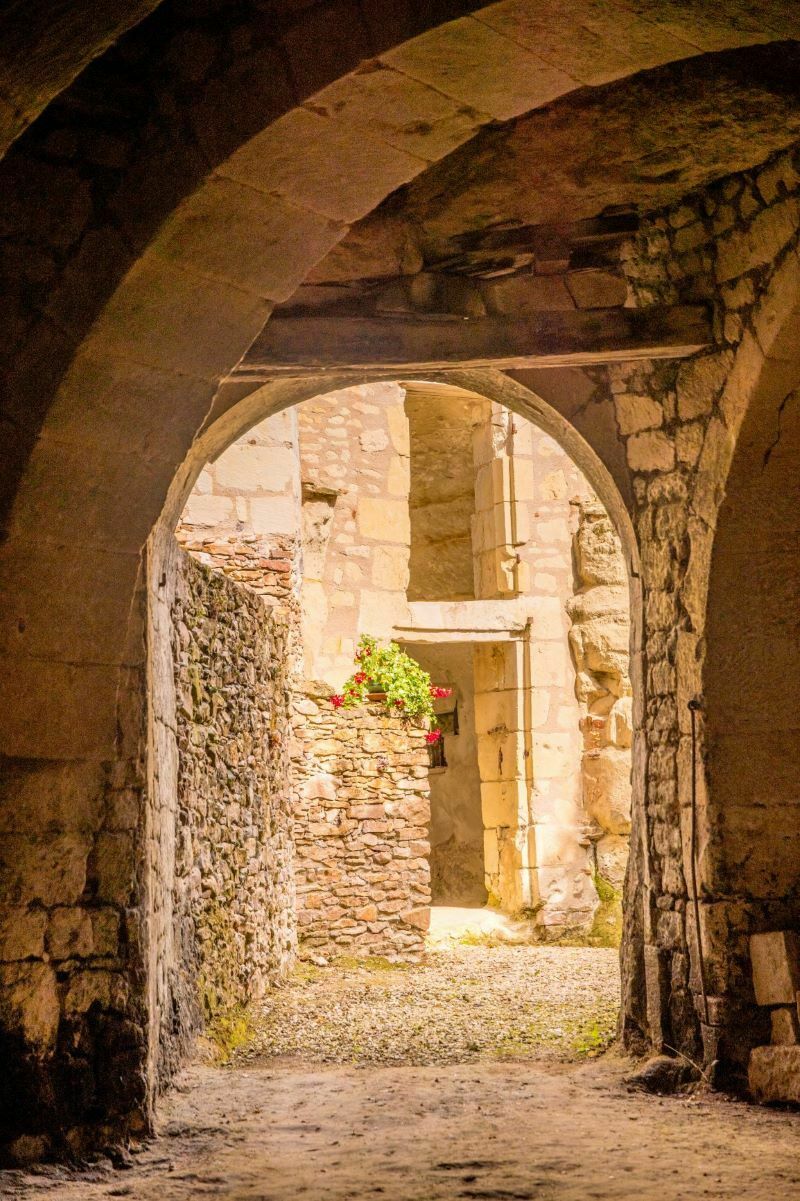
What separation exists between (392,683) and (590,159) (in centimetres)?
572

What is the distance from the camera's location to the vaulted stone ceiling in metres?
3.84

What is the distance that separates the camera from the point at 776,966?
15.2ft

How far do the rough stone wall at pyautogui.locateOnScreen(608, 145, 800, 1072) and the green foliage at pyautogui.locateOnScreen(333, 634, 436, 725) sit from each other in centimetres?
422

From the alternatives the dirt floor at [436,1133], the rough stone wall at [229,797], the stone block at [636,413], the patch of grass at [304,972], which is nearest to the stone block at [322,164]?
the stone block at [636,413]

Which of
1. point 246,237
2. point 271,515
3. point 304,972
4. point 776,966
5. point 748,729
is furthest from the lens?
point 271,515

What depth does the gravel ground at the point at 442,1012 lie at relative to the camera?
5.87 meters

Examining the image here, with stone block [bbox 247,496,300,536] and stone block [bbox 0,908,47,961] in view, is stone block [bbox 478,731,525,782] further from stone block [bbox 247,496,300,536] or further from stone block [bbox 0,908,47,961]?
stone block [bbox 0,908,47,961]

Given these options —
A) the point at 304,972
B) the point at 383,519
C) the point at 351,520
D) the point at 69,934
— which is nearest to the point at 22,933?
the point at 69,934

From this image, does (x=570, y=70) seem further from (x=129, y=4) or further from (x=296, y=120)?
(x=129, y=4)

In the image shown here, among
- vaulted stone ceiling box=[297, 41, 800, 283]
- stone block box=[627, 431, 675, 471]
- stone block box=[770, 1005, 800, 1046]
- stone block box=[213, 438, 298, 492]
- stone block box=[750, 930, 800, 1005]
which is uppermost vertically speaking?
stone block box=[213, 438, 298, 492]

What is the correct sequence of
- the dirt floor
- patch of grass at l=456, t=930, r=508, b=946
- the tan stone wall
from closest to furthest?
the dirt floor → patch of grass at l=456, t=930, r=508, b=946 → the tan stone wall

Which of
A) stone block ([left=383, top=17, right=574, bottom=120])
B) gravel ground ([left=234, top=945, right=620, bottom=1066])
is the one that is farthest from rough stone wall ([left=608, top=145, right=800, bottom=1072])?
stone block ([left=383, top=17, right=574, bottom=120])

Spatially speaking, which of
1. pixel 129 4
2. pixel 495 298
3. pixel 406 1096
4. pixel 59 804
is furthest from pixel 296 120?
pixel 406 1096

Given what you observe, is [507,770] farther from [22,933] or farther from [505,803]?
[22,933]
